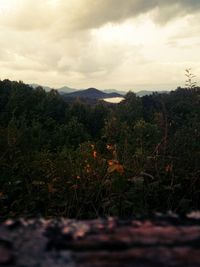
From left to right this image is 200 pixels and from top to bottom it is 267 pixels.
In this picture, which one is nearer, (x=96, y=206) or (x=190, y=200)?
(x=190, y=200)

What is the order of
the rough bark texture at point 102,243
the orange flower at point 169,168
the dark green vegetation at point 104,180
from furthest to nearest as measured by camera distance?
1. the orange flower at point 169,168
2. the dark green vegetation at point 104,180
3. the rough bark texture at point 102,243

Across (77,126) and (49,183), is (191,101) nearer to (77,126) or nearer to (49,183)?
(49,183)

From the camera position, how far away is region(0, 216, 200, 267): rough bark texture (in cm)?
123

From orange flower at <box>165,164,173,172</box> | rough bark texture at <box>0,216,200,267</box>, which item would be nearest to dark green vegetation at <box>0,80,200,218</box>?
orange flower at <box>165,164,173,172</box>

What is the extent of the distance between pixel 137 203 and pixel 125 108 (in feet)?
249

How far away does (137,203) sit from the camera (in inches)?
180

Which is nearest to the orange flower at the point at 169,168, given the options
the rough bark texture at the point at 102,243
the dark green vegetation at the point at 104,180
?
the dark green vegetation at the point at 104,180

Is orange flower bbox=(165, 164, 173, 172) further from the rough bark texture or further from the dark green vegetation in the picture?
the rough bark texture

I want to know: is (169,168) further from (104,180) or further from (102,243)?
(102,243)

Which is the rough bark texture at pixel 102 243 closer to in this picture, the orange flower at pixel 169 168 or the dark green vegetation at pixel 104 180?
the dark green vegetation at pixel 104 180

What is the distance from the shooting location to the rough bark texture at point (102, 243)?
4.04 ft

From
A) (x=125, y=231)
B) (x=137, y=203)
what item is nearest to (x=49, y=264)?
(x=125, y=231)

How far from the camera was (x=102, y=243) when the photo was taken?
1.34 meters

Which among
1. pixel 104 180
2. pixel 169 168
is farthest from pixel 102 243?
pixel 169 168
